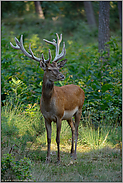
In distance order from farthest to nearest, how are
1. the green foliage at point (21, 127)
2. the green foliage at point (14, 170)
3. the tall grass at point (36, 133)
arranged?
the tall grass at point (36, 133), the green foliage at point (21, 127), the green foliage at point (14, 170)

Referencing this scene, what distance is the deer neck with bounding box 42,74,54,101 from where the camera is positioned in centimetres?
499

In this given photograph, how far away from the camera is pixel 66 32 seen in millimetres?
20516

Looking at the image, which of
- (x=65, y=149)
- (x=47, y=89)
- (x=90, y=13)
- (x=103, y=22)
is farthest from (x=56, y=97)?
(x=90, y=13)

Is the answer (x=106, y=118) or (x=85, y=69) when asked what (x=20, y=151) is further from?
(x=85, y=69)

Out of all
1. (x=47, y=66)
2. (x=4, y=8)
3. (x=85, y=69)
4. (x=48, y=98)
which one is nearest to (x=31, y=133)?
(x=48, y=98)

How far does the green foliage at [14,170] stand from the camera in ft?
12.3

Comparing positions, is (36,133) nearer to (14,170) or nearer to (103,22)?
(14,170)

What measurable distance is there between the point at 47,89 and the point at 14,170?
5.67 ft

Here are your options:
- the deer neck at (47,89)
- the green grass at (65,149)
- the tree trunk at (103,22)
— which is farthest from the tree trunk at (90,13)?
the deer neck at (47,89)

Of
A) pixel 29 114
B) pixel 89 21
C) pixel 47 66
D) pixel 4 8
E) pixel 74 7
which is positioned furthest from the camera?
pixel 74 7

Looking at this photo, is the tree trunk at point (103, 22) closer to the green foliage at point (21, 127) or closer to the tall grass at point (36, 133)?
the tall grass at point (36, 133)

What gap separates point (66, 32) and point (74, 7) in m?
3.78

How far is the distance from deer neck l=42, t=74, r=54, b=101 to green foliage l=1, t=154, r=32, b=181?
4.85 feet

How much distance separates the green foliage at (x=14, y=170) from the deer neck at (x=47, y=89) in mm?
1477
